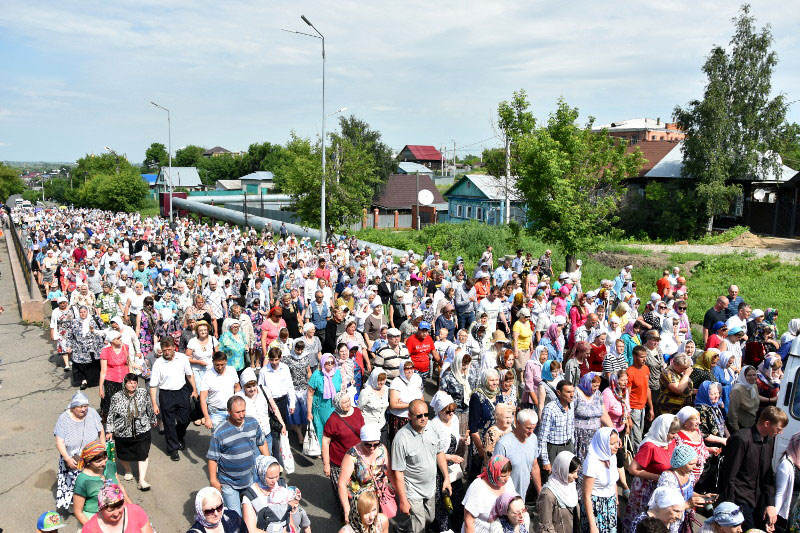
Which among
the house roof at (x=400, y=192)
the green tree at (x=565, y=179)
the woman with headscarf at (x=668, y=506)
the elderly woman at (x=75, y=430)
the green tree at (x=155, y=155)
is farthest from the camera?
the green tree at (x=155, y=155)

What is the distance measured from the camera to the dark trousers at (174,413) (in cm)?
769

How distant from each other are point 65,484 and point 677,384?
6.87 meters

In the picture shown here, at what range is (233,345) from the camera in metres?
8.41

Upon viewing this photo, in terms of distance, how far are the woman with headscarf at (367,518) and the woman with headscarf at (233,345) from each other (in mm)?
4053

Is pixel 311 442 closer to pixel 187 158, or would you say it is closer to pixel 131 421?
pixel 131 421

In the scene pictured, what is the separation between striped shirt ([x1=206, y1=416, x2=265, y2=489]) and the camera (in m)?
5.47

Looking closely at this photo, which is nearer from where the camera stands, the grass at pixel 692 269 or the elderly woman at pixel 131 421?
the elderly woman at pixel 131 421

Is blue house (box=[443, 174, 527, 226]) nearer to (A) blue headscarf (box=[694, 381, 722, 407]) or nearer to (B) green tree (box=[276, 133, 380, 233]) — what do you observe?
(B) green tree (box=[276, 133, 380, 233])

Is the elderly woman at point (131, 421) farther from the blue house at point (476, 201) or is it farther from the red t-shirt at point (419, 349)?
the blue house at point (476, 201)

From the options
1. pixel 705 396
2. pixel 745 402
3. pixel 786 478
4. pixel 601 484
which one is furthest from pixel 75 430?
pixel 745 402

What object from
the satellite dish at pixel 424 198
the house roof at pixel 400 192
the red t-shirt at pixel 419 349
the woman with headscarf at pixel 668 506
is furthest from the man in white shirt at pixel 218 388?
the house roof at pixel 400 192

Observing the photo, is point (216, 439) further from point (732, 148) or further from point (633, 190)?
point (633, 190)

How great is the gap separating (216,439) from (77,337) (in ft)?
19.3

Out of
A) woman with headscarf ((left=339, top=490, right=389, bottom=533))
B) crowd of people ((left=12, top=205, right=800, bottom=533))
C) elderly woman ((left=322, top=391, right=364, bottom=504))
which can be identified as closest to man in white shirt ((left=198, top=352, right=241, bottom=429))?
crowd of people ((left=12, top=205, right=800, bottom=533))
